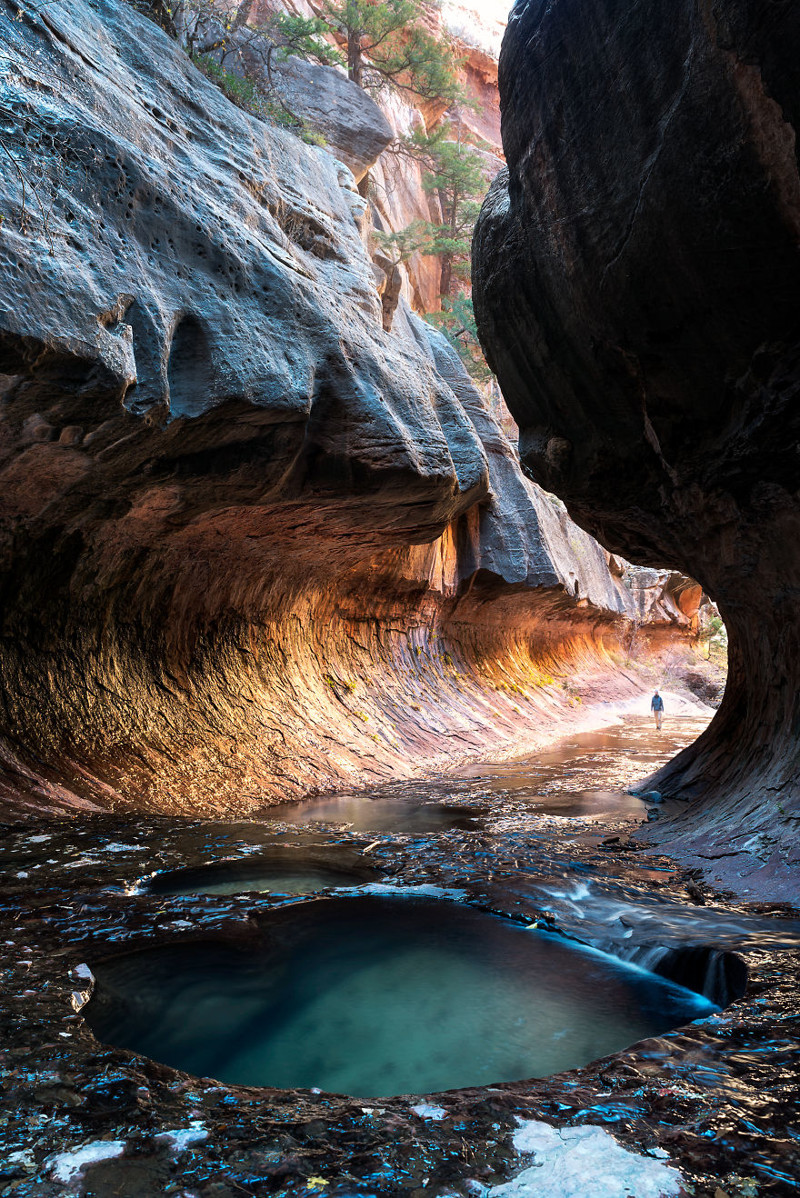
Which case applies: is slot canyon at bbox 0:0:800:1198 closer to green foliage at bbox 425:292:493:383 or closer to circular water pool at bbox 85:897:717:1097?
circular water pool at bbox 85:897:717:1097

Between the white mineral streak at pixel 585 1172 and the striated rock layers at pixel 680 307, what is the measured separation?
388cm

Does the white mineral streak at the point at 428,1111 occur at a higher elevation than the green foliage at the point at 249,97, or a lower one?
lower

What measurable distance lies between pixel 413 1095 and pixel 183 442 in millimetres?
6485

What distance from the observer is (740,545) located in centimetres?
687

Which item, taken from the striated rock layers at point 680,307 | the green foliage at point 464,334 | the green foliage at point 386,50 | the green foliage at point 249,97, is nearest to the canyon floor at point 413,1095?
the striated rock layers at point 680,307

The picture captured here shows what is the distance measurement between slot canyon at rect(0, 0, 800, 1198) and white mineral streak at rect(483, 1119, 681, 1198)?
1 cm

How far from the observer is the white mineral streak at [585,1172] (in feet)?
5.99

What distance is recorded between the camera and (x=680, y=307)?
18.4ft

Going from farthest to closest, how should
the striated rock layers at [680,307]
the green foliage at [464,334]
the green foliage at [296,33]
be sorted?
the green foliage at [464,334], the green foliage at [296,33], the striated rock layers at [680,307]

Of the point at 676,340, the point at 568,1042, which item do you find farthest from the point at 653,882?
the point at 676,340

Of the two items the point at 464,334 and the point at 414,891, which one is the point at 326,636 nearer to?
the point at 414,891

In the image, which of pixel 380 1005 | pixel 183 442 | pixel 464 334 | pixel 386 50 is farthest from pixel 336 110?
pixel 380 1005

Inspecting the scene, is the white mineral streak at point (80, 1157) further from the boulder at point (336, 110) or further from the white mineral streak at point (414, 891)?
the boulder at point (336, 110)

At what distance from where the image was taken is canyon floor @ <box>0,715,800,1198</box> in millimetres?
1894
